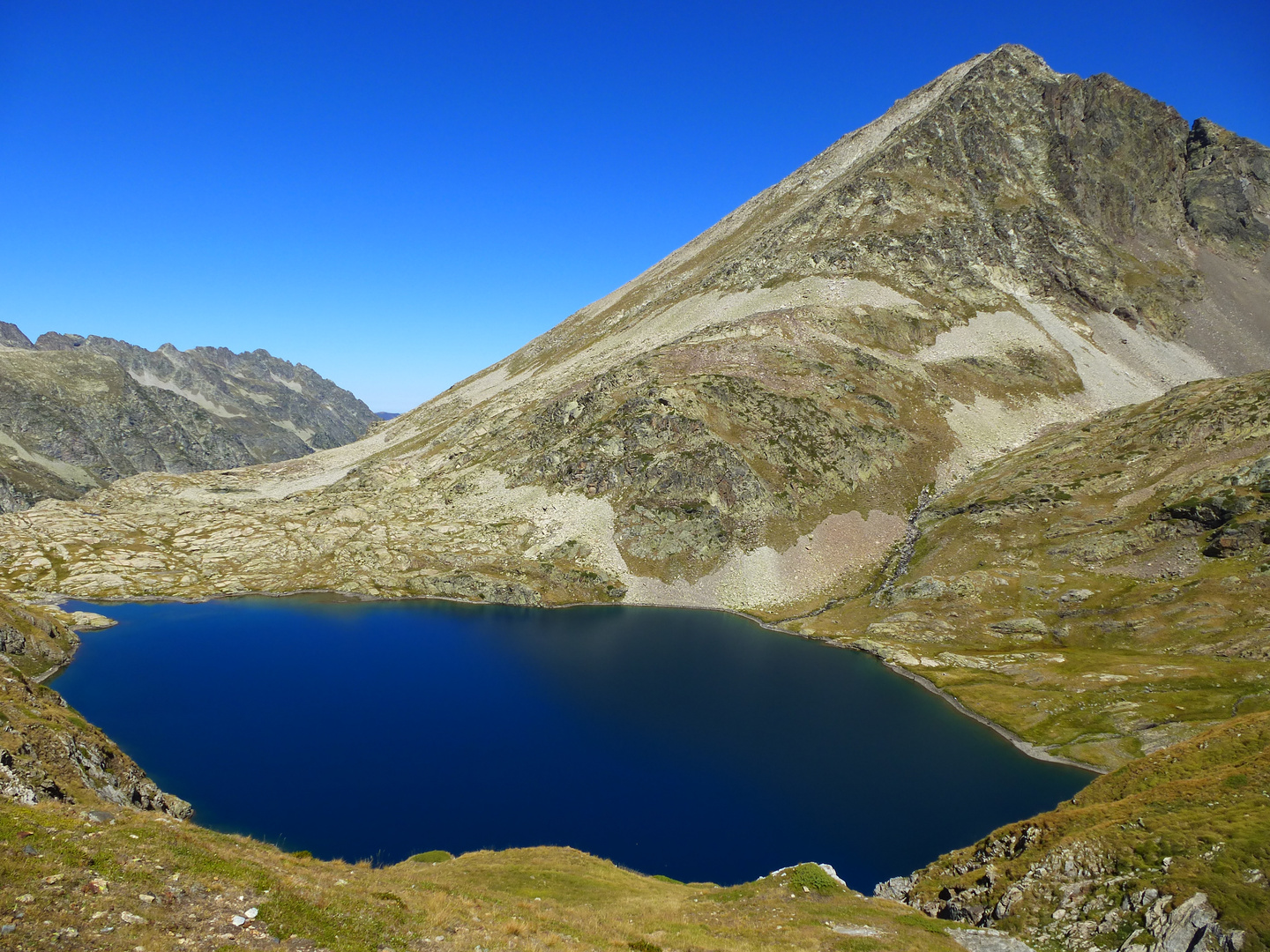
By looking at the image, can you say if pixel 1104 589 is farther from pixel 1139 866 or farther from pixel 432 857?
pixel 432 857

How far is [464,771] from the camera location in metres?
55.4

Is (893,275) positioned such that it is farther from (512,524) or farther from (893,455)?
(512,524)

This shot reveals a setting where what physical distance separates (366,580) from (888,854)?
313 feet

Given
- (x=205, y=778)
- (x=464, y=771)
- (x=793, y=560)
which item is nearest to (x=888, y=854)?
(x=464, y=771)

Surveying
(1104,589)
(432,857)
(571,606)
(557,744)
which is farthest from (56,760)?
(1104,589)

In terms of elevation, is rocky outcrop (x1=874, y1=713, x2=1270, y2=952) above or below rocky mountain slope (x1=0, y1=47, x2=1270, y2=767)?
below

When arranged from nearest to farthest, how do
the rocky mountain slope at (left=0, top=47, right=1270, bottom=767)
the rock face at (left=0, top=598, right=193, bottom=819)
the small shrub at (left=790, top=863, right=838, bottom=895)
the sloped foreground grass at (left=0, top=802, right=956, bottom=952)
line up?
the sloped foreground grass at (left=0, top=802, right=956, bottom=952) < the rock face at (left=0, top=598, right=193, bottom=819) < the small shrub at (left=790, top=863, right=838, bottom=895) < the rocky mountain slope at (left=0, top=47, right=1270, bottom=767)

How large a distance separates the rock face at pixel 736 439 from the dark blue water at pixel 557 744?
24.9m

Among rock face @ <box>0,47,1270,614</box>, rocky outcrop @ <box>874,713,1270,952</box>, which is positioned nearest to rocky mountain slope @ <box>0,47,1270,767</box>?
rock face @ <box>0,47,1270,614</box>

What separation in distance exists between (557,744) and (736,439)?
85208 mm

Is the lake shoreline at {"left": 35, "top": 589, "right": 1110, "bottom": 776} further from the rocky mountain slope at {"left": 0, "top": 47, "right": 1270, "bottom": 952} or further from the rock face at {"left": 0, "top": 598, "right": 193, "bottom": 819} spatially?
the rock face at {"left": 0, "top": 598, "right": 193, "bottom": 819}

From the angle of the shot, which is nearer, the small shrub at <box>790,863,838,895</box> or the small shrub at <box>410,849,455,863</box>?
the small shrub at <box>790,863,838,895</box>

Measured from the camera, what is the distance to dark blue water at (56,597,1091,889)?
47688mm

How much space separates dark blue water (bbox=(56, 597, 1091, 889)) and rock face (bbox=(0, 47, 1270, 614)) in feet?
81.6
